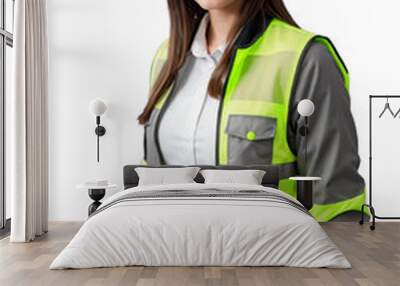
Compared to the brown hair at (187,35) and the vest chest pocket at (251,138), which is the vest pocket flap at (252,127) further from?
the brown hair at (187,35)

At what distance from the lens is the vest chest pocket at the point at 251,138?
6.50 meters

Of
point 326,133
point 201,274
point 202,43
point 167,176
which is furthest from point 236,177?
point 201,274

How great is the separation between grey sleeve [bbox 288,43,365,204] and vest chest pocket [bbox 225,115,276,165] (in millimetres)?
237

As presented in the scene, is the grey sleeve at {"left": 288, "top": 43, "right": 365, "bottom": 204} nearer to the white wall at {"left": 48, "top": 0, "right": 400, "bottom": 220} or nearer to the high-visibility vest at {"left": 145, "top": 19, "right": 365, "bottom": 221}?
the high-visibility vest at {"left": 145, "top": 19, "right": 365, "bottom": 221}

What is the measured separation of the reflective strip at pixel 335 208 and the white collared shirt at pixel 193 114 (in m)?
1.22

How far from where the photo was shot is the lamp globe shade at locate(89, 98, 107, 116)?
21.9ft

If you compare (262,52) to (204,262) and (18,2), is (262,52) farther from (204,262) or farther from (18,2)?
(204,262)

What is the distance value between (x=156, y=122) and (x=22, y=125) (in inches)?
64.4

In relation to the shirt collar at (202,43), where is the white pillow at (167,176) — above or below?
below

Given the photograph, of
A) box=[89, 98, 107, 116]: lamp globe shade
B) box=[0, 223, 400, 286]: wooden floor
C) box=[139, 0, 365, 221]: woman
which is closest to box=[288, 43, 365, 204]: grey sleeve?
box=[139, 0, 365, 221]: woman

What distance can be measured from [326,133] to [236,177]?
45.6 inches

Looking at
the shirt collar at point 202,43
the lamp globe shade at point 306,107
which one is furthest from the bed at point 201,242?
the shirt collar at point 202,43

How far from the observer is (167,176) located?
621cm

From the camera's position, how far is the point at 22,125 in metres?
5.63
